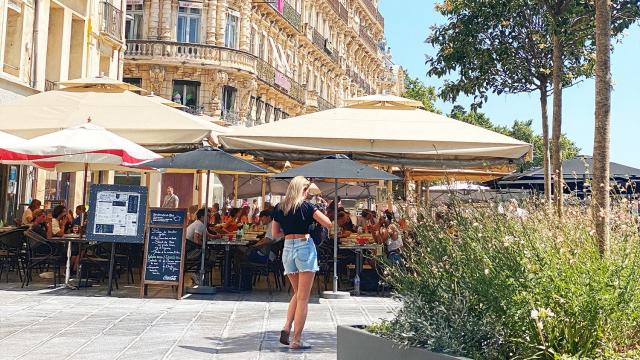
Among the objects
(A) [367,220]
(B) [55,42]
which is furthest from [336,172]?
(B) [55,42]

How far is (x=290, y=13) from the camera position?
4491 centimetres

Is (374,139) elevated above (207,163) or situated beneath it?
elevated above

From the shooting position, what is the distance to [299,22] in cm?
4697

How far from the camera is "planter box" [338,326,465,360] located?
4.93m

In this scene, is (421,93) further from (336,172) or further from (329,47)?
(336,172)

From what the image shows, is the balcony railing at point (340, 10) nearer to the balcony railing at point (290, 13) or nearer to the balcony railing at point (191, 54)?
the balcony railing at point (290, 13)

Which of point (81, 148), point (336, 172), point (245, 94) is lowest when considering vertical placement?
point (336, 172)

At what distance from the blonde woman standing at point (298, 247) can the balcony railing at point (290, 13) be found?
3421cm

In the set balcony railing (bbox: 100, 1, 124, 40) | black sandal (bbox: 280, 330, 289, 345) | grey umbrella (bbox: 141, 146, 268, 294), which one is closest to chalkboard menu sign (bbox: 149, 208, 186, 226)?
grey umbrella (bbox: 141, 146, 268, 294)

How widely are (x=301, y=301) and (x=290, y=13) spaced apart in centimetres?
3903

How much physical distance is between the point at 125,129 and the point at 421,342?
8.72m

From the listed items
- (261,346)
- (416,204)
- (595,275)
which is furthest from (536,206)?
(261,346)

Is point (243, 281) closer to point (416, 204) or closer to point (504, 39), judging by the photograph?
point (416, 204)

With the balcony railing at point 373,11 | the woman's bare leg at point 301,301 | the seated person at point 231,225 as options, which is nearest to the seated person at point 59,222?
the seated person at point 231,225
